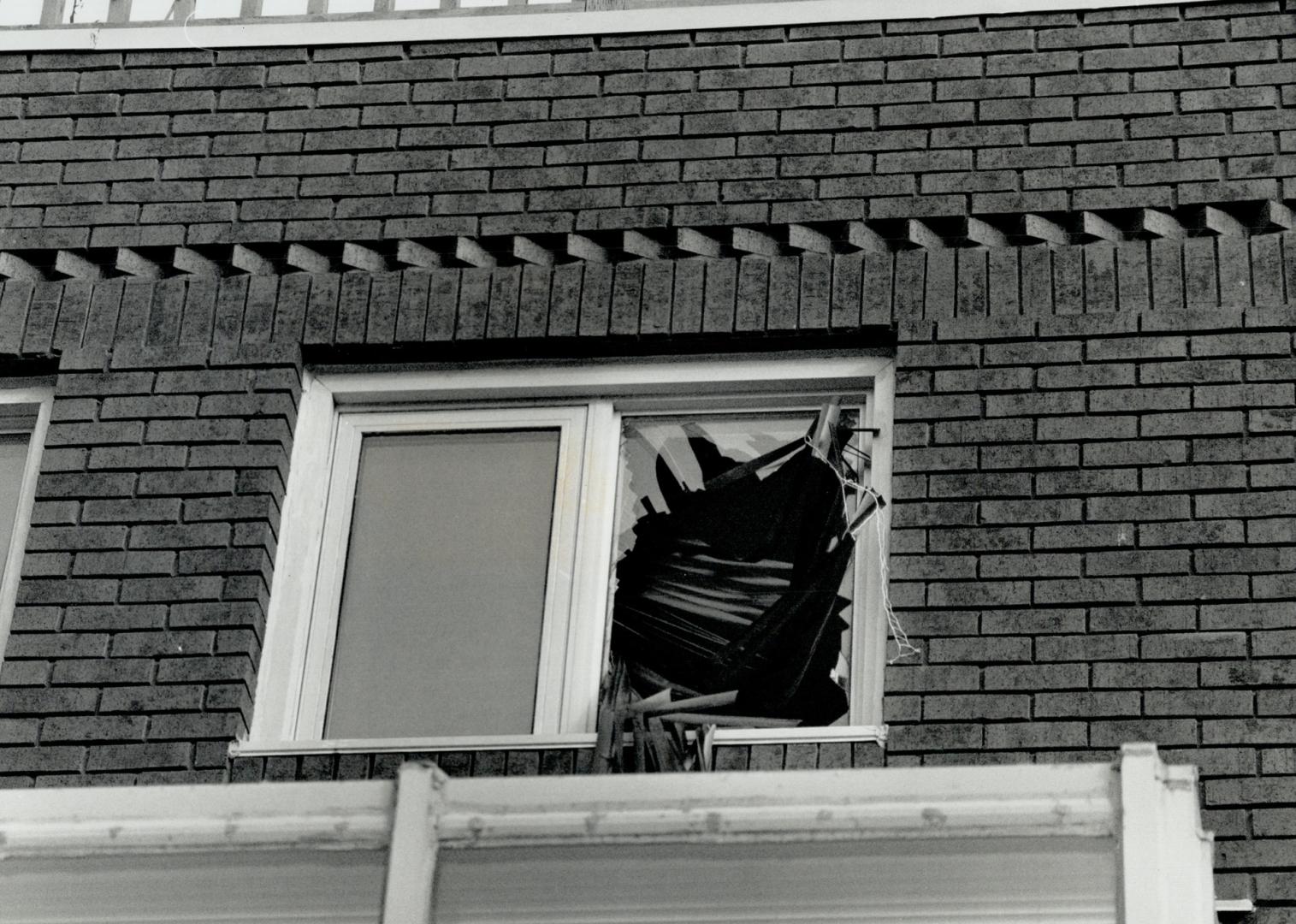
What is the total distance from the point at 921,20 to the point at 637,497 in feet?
6.42

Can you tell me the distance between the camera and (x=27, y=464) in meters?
8.45

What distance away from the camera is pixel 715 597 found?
793 centimetres

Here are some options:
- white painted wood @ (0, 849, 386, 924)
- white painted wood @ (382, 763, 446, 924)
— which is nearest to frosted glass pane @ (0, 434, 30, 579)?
white painted wood @ (0, 849, 386, 924)

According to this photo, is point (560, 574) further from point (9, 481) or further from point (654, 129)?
point (9, 481)

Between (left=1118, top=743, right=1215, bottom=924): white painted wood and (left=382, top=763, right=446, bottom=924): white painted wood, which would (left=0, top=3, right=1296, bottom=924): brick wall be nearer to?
(left=1118, top=743, right=1215, bottom=924): white painted wood

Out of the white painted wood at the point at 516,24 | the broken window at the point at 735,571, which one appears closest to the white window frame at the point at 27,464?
the white painted wood at the point at 516,24

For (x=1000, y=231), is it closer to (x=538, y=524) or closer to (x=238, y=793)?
(x=538, y=524)

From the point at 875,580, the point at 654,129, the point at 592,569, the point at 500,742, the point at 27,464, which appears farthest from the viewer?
the point at 654,129

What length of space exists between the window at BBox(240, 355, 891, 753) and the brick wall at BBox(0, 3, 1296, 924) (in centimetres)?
13

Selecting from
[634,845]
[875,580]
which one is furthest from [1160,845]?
[875,580]

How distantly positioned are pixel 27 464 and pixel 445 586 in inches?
61.2

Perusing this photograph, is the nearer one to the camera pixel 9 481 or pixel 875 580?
pixel 875 580

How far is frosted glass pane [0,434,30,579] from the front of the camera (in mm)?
8367

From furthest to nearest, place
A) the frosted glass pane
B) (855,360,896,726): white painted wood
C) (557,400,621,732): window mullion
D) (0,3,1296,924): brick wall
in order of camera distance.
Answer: the frosted glass pane → (557,400,621,732): window mullion → (855,360,896,726): white painted wood → (0,3,1296,924): brick wall
